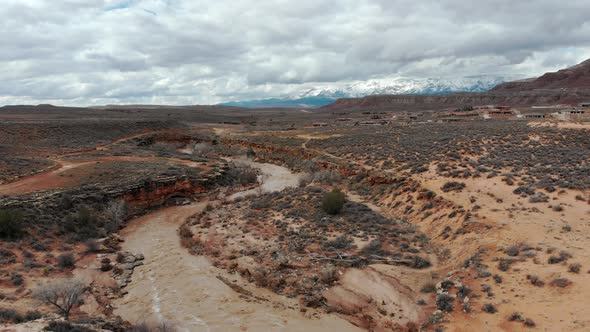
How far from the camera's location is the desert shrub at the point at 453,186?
22172mm

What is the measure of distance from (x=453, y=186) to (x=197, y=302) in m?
17.1

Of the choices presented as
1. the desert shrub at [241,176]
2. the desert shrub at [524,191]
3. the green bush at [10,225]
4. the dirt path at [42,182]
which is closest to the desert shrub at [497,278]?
the desert shrub at [524,191]

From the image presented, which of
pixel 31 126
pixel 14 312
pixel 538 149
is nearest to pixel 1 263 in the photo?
pixel 14 312

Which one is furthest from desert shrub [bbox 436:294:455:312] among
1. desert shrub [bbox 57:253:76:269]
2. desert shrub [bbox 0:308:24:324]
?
desert shrub [bbox 57:253:76:269]

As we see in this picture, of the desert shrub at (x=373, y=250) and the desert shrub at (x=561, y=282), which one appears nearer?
the desert shrub at (x=561, y=282)

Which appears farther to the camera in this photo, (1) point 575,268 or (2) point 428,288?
(2) point 428,288

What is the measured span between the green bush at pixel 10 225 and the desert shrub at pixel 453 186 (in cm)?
2519

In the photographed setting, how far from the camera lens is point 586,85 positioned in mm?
143625

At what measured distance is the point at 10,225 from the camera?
1839 centimetres

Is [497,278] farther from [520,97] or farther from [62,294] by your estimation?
[520,97]

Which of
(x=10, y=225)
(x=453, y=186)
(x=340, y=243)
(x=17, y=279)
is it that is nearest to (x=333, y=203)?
(x=340, y=243)

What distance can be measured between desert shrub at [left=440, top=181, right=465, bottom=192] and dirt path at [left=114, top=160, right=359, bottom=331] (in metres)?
13.2

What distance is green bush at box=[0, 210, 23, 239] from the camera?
18141 mm

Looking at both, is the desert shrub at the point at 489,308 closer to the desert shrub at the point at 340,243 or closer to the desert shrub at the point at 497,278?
the desert shrub at the point at 497,278
